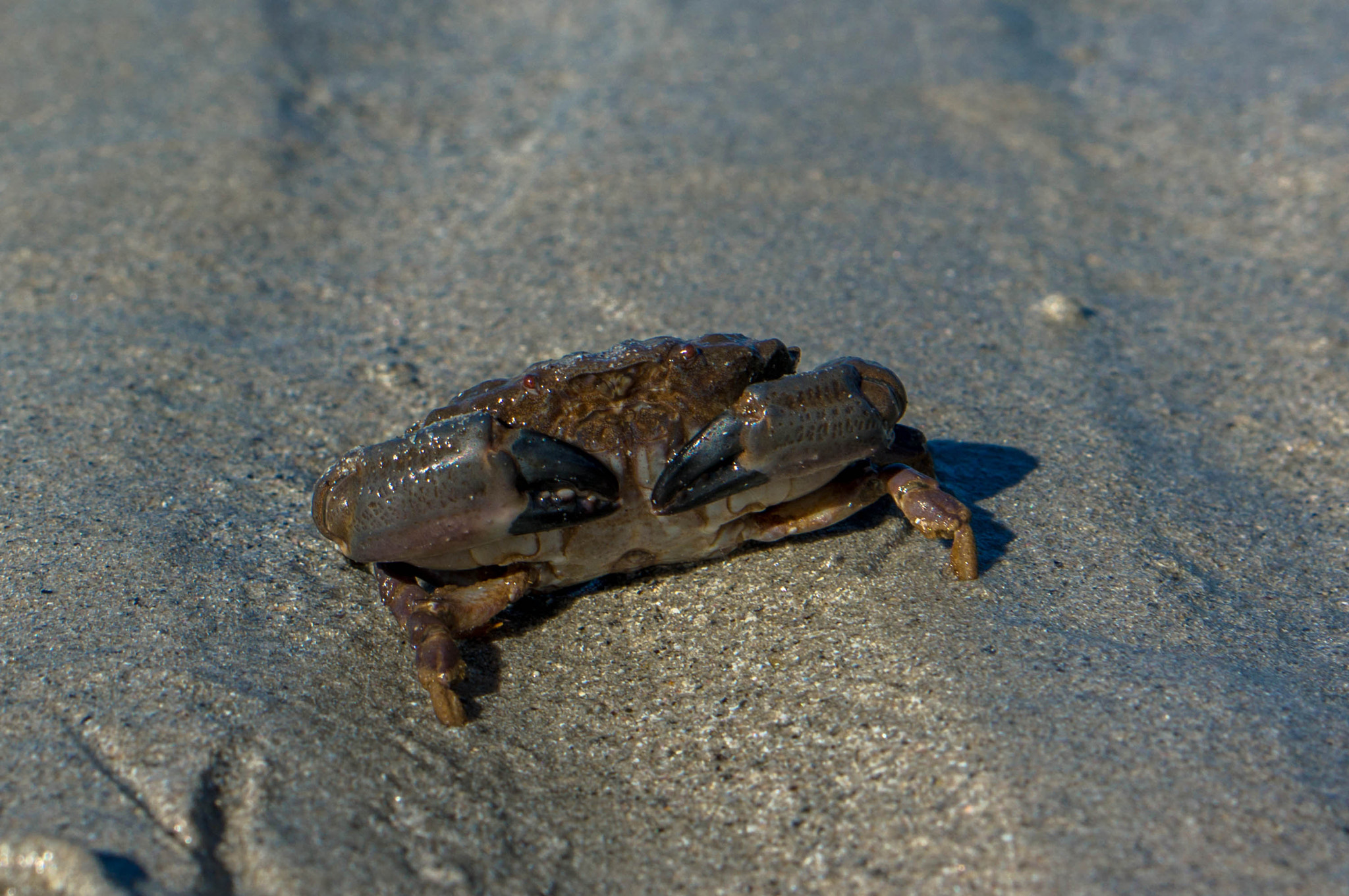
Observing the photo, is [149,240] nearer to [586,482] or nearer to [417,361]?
[417,361]

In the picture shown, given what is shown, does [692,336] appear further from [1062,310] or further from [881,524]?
[1062,310]

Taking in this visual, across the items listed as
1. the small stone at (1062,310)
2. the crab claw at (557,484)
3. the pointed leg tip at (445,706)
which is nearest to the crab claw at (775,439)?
the crab claw at (557,484)

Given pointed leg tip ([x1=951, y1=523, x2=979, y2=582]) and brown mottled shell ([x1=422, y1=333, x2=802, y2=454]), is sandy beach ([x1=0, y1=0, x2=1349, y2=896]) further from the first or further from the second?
brown mottled shell ([x1=422, y1=333, x2=802, y2=454])

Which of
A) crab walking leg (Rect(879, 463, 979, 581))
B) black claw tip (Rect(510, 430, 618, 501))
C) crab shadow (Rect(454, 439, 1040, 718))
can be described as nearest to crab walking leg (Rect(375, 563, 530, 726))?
crab shadow (Rect(454, 439, 1040, 718))

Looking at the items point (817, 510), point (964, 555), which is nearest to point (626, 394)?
point (817, 510)

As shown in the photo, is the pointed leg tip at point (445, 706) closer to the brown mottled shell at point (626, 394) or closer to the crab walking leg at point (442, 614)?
the crab walking leg at point (442, 614)

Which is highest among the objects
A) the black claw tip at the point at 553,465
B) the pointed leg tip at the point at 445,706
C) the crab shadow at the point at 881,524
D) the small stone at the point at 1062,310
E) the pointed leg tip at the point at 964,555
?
the black claw tip at the point at 553,465

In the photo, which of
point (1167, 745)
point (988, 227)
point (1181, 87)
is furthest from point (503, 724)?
point (1181, 87)
